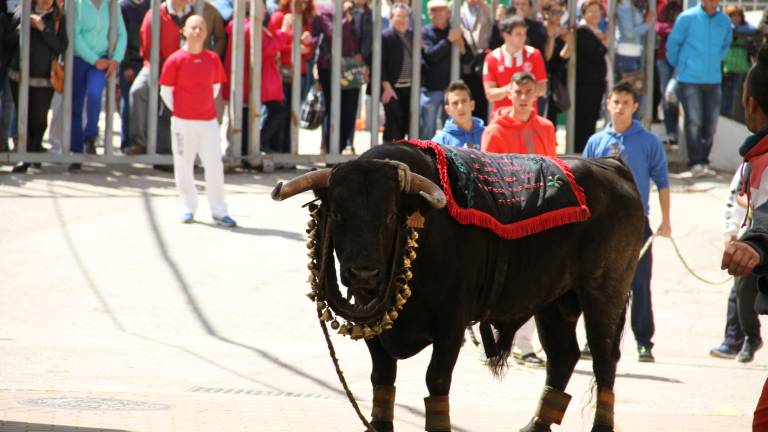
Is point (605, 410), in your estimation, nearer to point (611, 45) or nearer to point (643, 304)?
point (643, 304)

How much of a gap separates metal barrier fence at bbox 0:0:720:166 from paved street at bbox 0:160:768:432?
47cm

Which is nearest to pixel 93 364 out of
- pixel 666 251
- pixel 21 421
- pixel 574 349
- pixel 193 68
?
pixel 21 421

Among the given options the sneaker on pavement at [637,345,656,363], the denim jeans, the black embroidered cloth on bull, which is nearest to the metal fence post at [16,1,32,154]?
the denim jeans

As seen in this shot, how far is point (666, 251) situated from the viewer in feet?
45.7

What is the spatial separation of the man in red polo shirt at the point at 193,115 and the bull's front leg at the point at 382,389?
7.37 metres

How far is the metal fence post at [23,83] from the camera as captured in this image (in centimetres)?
1558

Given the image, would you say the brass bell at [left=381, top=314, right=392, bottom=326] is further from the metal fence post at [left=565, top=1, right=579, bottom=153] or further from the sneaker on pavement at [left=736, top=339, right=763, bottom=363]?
the metal fence post at [left=565, top=1, right=579, bottom=153]

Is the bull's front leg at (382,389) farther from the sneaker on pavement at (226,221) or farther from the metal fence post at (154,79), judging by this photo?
the metal fence post at (154,79)

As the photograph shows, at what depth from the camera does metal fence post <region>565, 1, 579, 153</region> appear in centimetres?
1717

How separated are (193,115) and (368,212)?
8.04 metres

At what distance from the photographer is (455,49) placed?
55.2ft

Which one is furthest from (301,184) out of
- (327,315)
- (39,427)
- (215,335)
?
(215,335)

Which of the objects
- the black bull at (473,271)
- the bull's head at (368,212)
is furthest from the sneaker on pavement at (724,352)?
the bull's head at (368,212)

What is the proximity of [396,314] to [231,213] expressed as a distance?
854cm
